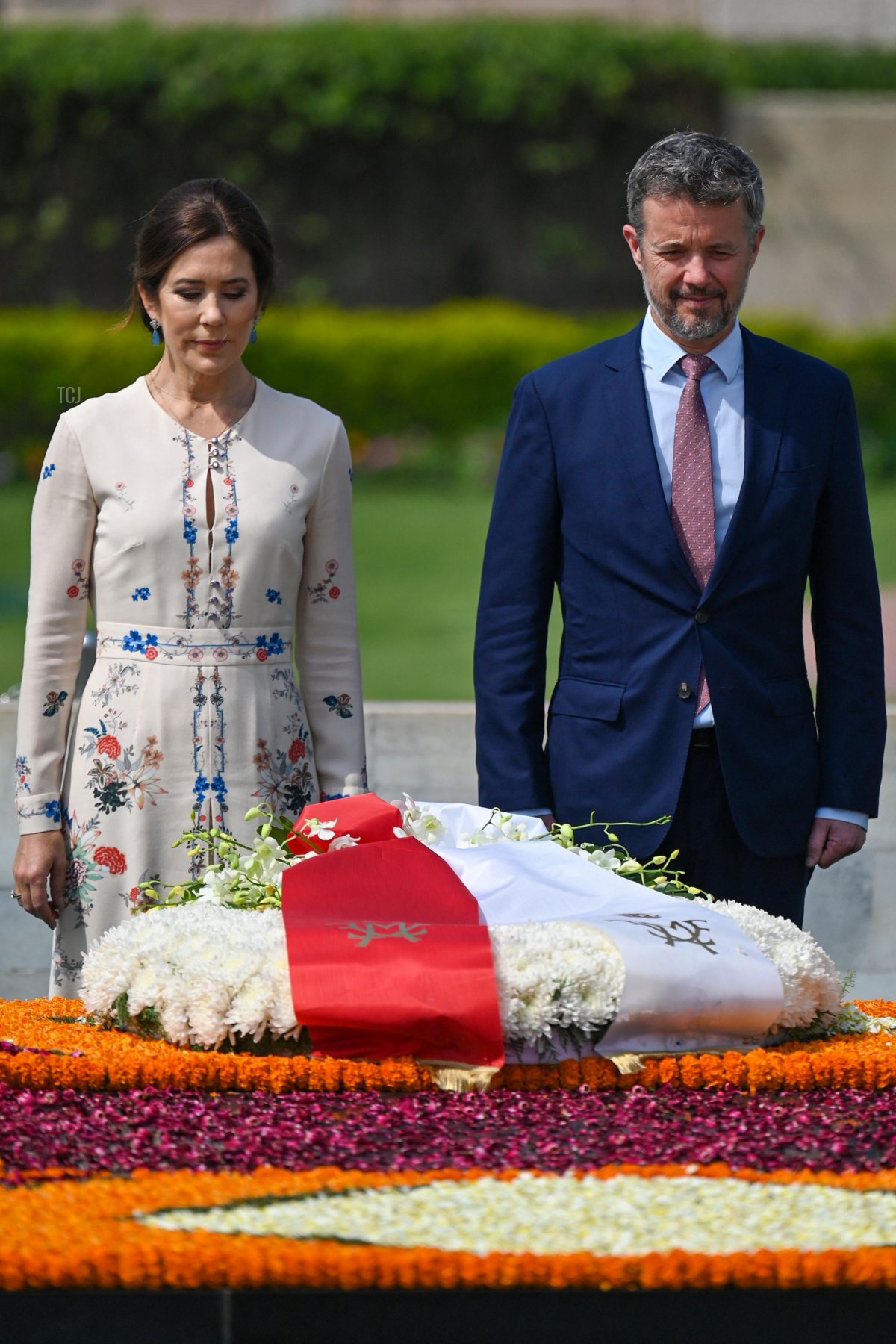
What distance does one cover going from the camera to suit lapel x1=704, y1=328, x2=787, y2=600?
9.01ft

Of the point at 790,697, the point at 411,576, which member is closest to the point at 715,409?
the point at 790,697

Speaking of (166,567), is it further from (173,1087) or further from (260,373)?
(260,373)

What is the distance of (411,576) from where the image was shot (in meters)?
11.6

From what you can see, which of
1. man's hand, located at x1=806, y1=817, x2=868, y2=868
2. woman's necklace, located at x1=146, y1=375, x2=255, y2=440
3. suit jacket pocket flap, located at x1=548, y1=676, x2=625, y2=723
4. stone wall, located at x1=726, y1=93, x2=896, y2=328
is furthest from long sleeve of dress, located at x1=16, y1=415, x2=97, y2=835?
stone wall, located at x1=726, y1=93, x2=896, y2=328

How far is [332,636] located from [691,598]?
58 cm

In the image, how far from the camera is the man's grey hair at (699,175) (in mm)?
2621

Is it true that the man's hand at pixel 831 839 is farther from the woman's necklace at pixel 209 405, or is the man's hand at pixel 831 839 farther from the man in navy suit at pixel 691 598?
the woman's necklace at pixel 209 405

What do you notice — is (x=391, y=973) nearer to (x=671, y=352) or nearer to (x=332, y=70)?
(x=671, y=352)

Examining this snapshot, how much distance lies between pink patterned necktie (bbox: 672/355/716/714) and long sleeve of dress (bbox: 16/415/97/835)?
910 millimetres

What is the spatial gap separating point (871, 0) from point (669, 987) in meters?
19.9

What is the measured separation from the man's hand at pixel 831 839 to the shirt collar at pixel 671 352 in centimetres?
72

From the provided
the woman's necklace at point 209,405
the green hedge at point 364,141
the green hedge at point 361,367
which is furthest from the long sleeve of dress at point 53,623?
the green hedge at point 364,141

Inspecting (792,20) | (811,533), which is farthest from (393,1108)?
(792,20)

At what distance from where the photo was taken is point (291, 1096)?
2.09 meters
